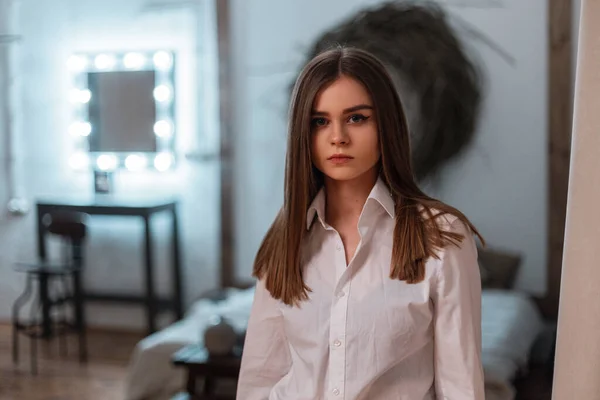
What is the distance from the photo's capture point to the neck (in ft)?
4.44

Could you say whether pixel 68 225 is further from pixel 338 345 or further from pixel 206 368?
pixel 338 345

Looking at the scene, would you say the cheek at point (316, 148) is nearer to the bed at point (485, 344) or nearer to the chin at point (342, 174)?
the chin at point (342, 174)

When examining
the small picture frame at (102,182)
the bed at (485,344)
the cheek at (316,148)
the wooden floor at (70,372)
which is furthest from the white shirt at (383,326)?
the small picture frame at (102,182)

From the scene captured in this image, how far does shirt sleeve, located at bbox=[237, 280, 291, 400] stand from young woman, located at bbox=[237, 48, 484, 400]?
23mm

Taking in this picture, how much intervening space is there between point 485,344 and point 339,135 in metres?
1.93

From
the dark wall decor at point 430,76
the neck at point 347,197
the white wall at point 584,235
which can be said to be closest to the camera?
the white wall at point 584,235

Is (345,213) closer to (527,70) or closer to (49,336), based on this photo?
(527,70)

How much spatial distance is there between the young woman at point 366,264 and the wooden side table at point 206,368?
4.66 feet

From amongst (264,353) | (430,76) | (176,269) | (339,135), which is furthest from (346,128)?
(176,269)

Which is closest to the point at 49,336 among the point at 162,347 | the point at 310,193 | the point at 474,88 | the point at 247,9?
the point at 162,347

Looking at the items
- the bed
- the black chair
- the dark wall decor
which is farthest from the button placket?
the black chair

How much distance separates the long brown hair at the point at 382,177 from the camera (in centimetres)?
124

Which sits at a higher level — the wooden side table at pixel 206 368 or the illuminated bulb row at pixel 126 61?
the illuminated bulb row at pixel 126 61

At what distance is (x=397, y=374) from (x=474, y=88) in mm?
3155
